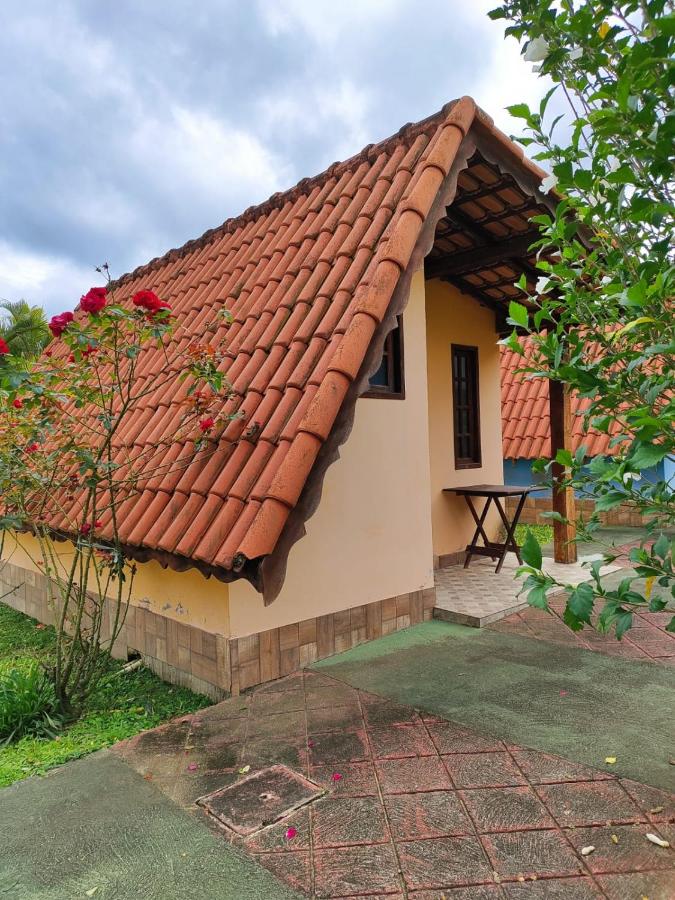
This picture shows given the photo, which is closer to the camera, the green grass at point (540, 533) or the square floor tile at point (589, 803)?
the square floor tile at point (589, 803)

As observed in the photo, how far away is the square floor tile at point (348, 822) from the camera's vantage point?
95.9 inches

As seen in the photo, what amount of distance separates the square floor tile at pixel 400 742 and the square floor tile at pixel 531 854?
744mm

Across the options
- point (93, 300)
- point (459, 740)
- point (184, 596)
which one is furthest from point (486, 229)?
point (459, 740)

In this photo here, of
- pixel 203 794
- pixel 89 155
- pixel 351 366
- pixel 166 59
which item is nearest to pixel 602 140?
pixel 351 366

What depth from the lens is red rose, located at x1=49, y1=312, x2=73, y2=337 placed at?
3325 mm

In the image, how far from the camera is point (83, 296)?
3291 millimetres

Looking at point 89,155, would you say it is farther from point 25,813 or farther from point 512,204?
point 25,813

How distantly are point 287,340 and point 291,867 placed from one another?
324 cm

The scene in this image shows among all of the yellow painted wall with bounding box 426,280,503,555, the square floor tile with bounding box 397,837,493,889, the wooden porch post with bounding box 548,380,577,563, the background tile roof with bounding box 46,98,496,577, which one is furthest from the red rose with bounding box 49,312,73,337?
the wooden porch post with bounding box 548,380,577,563

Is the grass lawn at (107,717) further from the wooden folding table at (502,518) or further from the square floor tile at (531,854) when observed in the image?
the wooden folding table at (502,518)

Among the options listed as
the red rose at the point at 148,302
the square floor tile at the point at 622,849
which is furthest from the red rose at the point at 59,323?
the square floor tile at the point at 622,849

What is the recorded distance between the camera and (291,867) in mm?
2287

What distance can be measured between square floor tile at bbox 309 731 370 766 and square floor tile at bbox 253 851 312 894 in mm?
695

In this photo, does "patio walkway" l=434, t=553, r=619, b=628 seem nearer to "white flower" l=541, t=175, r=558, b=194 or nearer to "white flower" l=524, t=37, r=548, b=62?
"white flower" l=541, t=175, r=558, b=194
